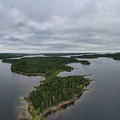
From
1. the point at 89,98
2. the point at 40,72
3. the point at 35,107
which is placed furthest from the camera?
the point at 40,72

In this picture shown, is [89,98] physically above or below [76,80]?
below

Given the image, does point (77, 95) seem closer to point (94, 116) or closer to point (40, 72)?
point (94, 116)

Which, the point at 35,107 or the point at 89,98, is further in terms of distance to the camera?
the point at 89,98

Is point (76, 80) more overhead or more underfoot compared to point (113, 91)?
more overhead

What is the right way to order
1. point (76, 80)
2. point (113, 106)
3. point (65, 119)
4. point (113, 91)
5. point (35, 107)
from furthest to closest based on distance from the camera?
point (76, 80)
point (113, 91)
point (113, 106)
point (35, 107)
point (65, 119)

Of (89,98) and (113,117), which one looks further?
(89,98)

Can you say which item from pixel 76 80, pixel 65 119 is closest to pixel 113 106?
pixel 65 119

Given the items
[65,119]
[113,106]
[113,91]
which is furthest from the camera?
[113,91]

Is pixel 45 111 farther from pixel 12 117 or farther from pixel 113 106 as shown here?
pixel 113 106

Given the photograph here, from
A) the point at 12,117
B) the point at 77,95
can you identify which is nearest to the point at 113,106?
the point at 77,95
